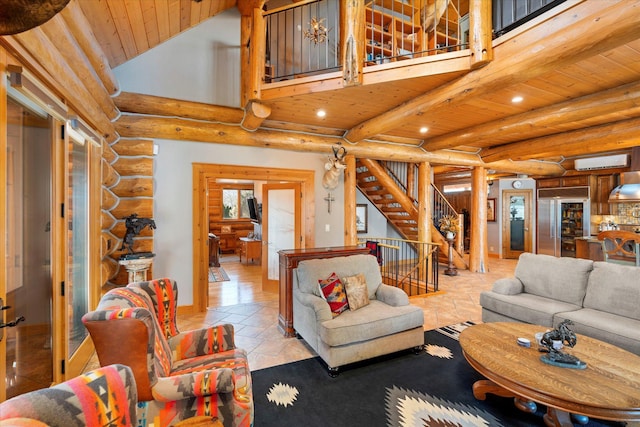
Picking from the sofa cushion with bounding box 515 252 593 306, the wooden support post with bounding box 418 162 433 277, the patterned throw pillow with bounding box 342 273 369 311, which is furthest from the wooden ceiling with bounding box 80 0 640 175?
the patterned throw pillow with bounding box 342 273 369 311

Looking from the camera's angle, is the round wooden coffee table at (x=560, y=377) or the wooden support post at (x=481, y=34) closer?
the round wooden coffee table at (x=560, y=377)

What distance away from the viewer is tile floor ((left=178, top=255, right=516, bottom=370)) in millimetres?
3240

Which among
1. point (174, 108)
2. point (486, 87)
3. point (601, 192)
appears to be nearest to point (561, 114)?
point (486, 87)

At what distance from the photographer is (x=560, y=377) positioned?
188cm

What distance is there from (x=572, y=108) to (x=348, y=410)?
4.77 m

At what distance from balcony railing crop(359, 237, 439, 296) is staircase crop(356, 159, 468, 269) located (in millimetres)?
624

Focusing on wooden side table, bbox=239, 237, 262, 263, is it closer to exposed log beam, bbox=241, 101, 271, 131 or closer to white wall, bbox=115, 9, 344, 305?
white wall, bbox=115, 9, 344, 305

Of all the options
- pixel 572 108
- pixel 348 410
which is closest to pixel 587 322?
pixel 348 410

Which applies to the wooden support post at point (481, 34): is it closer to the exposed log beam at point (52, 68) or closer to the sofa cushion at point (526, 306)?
the sofa cushion at point (526, 306)

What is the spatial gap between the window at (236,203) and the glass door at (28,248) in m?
8.23

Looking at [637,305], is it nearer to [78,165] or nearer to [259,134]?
[259,134]

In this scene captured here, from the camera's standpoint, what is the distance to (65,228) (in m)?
2.46

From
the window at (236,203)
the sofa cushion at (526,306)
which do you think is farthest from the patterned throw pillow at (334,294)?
the window at (236,203)

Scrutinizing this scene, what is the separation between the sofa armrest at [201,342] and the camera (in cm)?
218
